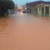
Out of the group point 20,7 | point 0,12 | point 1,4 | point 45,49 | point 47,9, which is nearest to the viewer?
point 45,49

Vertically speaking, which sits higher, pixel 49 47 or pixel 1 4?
pixel 1 4

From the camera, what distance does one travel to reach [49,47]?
4.88 metres

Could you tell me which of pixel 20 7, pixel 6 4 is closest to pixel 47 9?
pixel 6 4

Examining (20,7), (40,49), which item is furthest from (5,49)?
(20,7)

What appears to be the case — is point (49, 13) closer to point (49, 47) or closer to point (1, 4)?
point (1, 4)

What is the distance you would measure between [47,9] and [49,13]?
216 cm

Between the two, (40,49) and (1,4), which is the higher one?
(1,4)

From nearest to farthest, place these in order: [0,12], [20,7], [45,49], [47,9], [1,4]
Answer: [45,49], [1,4], [47,9], [0,12], [20,7]

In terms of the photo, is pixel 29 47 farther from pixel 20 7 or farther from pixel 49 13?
pixel 20 7

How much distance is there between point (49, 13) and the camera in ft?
92.1

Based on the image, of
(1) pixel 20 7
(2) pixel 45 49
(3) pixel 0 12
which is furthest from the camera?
(1) pixel 20 7

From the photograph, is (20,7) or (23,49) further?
(20,7)

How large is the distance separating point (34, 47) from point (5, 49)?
112cm

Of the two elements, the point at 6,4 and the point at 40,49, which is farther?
the point at 6,4
